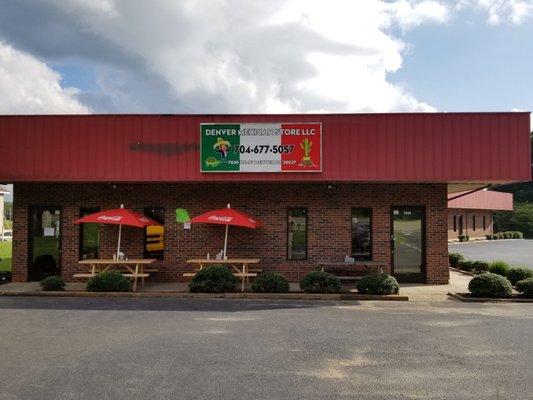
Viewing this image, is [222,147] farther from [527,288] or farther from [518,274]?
[518,274]

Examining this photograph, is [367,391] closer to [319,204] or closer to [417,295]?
[417,295]

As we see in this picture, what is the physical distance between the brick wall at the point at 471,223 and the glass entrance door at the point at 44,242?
3915 cm

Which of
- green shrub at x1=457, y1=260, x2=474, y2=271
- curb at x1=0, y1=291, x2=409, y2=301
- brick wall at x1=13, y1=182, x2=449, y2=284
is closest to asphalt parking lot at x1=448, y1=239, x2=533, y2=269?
green shrub at x1=457, y1=260, x2=474, y2=271

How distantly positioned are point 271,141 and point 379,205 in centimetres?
400

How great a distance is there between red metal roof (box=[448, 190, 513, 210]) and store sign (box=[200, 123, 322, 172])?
31766mm

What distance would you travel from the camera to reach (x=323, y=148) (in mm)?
14969

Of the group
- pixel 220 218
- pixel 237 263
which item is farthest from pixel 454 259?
pixel 220 218

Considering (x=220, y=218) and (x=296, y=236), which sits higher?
(x=220, y=218)

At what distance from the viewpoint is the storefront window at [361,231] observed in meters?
16.2

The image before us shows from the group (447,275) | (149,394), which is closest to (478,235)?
(447,275)

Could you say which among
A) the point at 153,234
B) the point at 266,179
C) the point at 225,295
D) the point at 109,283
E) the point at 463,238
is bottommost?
the point at 225,295

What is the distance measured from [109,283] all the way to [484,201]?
4625 cm

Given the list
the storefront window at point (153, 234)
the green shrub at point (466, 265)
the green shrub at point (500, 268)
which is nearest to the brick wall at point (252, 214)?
the storefront window at point (153, 234)

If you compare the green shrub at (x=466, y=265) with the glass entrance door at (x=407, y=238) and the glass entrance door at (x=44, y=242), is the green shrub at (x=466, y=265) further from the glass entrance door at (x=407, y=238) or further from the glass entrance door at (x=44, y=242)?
the glass entrance door at (x=44, y=242)
